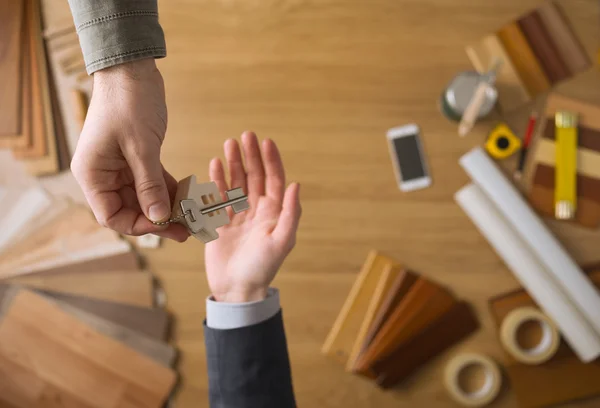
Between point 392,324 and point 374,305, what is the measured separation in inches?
1.9

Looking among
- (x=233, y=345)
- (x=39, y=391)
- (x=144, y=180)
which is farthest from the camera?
(x=39, y=391)

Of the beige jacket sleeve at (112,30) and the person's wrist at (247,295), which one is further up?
the beige jacket sleeve at (112,30)

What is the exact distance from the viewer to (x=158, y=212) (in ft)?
1.70

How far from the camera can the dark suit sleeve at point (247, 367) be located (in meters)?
0.62

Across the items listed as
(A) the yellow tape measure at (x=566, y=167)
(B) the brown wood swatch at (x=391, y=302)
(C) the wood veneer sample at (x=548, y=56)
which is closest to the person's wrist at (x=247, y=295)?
(B) the brown wood swatch at (x=391, y=302)

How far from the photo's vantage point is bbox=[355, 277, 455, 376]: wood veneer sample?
848 mm

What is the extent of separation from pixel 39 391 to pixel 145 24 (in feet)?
2.33

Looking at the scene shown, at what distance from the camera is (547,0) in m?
0.93

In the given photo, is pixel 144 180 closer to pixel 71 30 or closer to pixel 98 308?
pixel 98 308

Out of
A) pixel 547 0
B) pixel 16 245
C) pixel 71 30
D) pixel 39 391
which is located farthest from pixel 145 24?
pixel 547 0

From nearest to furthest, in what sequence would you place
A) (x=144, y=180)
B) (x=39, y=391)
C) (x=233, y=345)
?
(x=144, y=180) < (x=233, y=345) < (x=39, y=391)

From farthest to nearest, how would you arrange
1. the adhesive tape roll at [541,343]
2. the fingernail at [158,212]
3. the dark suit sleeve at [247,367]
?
the adhesive tape roll at [541,343] → the dark suit sleeve at [247,367] → the fingernail at [158,212]

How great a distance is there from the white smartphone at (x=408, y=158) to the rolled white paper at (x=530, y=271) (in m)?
0.08

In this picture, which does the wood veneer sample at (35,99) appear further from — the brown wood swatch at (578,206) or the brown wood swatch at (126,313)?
the brown wood swatch at (578,206)
